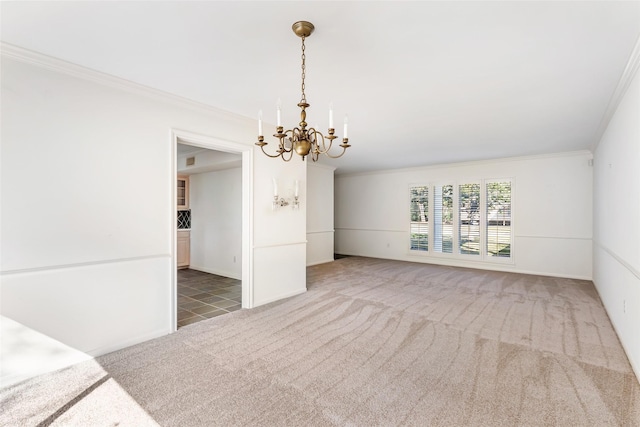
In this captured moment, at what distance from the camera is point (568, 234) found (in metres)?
6.11

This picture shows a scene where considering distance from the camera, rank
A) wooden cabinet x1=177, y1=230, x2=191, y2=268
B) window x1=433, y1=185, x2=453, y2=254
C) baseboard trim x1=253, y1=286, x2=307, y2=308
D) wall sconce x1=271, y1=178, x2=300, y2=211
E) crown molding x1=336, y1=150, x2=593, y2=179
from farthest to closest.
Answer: window x1=433, y1=185, x2=453, y2=254 < wooden cabinet x1=177, y1=230, x2=191, y2=268 < crown molding x1=336, y1=150, x2=593, y2=179 < wall sconce x1=271, y1=178, x2=300, y2=211 < baseboard trim x1=253, y1=286, x2=307, y2=308

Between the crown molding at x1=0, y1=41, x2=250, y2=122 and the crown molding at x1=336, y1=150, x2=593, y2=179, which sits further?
the crown molding at x1=336, y1=150, x2=593, y2=179

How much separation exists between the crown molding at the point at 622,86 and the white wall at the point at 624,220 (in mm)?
28

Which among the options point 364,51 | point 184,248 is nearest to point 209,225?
point 184,248

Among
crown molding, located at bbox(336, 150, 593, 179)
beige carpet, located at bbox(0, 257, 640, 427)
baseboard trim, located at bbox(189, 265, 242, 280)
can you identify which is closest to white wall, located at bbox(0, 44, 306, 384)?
beige carpet, located at bbox(0, 257, 640, 427)

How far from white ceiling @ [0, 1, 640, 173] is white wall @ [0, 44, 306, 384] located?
257 millimetres

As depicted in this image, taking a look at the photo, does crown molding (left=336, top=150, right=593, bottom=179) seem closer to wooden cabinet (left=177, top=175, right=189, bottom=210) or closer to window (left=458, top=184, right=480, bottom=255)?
window (left=458, top=184, right=480, bottom=255)

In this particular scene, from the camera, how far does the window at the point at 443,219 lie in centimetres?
754

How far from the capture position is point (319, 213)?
8031 mm

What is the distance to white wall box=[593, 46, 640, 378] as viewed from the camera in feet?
8.27

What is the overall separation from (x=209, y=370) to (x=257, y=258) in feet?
6.16

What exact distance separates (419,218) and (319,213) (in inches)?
104

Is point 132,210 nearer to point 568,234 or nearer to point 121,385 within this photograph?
point 121,385

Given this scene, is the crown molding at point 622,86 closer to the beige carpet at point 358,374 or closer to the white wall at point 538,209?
the white wall at point 538,209
